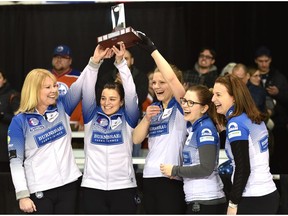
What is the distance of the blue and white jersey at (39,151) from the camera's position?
455 cm

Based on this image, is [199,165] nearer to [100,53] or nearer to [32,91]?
[100,53]

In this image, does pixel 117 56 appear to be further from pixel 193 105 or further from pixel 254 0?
pixel 254 0

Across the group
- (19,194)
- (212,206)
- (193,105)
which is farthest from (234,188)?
(19,194)

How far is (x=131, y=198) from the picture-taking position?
471 cm

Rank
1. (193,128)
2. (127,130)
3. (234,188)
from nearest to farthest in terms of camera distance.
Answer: (234,188) → (193,128) → (127,130)

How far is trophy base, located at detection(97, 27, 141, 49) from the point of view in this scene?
14.9 feet

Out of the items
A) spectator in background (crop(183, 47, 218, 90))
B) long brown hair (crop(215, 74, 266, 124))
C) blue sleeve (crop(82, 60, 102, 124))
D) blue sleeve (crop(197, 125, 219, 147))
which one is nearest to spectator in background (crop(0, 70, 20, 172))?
spectator in background (crop(183, 47, 218, 90))

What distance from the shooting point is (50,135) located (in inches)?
182

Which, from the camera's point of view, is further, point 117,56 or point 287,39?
point 287,39

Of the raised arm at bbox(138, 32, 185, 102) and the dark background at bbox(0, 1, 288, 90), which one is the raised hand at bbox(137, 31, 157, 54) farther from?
the dark background at bbox(0, 1, 288, 90)

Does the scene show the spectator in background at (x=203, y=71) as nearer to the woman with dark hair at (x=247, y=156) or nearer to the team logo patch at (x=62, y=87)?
the team logo patch at (x=62, y=87)

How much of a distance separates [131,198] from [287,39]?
4436 mm

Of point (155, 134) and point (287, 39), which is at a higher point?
point (287, 39)

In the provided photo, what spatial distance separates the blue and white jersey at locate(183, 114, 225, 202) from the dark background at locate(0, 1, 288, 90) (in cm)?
379
